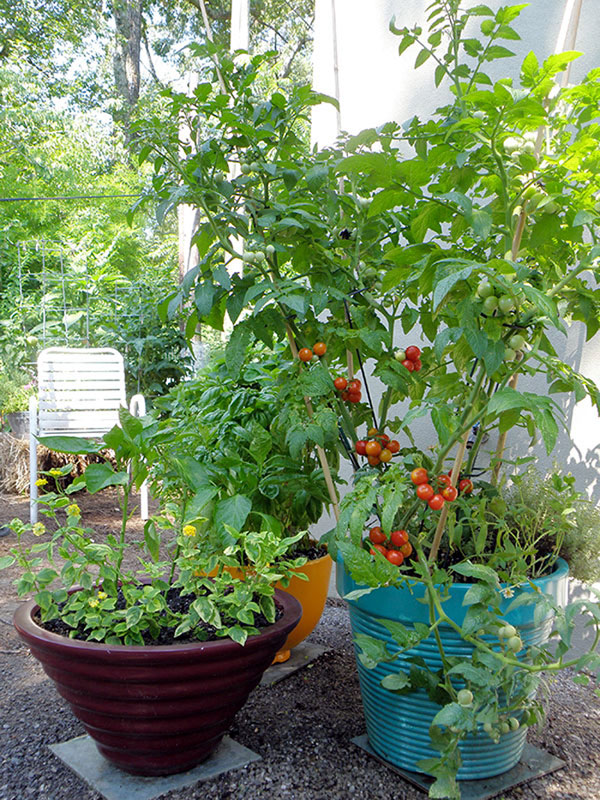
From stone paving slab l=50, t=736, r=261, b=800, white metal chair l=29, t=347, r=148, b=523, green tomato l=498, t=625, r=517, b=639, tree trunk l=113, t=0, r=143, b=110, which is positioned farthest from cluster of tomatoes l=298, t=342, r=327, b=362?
tree trunk l=113, t=0, r=143, b=110

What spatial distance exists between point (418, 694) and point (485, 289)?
752 mm

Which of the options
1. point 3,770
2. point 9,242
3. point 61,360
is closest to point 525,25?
point 3,770

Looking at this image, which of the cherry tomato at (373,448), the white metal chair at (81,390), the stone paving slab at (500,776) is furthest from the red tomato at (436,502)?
the white metal chair at (81,390)

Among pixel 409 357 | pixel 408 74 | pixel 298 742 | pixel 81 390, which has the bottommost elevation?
pixel 298 742

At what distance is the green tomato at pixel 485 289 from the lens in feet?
3.40

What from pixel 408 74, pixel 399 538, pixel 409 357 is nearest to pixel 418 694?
pixel 399 538

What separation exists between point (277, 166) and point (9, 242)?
23.8ft

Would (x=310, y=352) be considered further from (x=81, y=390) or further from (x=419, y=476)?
(x=81, y=390)

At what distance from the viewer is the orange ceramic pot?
1816mm

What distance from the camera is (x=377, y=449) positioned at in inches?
53.1

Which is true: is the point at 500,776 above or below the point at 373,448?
below

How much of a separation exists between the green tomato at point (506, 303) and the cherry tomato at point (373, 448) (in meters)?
0.40

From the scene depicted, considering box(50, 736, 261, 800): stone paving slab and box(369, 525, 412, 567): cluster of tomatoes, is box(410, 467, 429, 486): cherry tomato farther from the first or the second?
box(50, 736, 261, 800): stone paving slab

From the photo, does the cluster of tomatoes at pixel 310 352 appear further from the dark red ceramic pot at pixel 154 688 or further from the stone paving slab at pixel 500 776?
the stone paving slab at pixel 500 776
